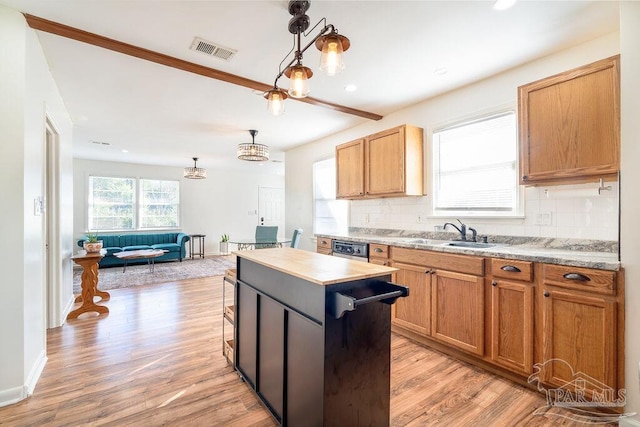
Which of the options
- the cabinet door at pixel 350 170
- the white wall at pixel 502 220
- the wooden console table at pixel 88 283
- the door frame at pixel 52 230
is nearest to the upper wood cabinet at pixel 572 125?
the white wall at pixel 502 220

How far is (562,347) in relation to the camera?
1918 millimetres

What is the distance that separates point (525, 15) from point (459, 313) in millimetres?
2250

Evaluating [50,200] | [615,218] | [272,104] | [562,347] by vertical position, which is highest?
[272,104]

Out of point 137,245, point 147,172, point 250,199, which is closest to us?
point 137,245

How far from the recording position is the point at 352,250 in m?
3.51

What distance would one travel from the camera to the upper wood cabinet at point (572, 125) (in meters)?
1.94

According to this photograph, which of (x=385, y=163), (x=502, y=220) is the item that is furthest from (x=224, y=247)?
(x=502, y=220)

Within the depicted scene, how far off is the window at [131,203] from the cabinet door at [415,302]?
724cm

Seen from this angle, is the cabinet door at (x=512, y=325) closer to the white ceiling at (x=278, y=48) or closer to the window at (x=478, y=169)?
the window at (x=478, y=169)

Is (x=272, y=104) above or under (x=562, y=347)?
above

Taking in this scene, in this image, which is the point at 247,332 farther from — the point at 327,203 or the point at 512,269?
the point at 327,203

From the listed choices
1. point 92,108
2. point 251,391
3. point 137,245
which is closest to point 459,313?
point 251,391

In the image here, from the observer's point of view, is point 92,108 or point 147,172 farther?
point 147,172

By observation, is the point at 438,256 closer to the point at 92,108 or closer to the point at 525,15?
the point at 525,15
